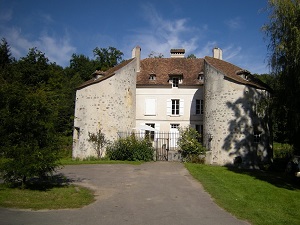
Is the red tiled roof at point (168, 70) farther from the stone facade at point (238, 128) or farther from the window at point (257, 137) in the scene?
the window at point (257, 137)

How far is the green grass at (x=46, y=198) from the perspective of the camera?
7656 millimetres

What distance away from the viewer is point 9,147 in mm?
9219

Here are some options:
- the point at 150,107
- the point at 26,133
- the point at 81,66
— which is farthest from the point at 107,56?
the point at 26,133

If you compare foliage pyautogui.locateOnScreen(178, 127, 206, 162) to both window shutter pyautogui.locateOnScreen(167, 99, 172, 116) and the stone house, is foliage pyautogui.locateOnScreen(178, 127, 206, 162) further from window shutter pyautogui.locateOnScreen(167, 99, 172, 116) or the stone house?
window shutter pyautogui.locateOnScreen(167, 99, 172, 116)

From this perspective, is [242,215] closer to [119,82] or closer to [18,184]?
[18,184]

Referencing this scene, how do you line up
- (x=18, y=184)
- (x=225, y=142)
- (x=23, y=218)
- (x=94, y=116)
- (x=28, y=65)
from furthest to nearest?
(x=28, y=65) → (x=94, y=116) → (x=225, y=142) → (x=18, y=184) → (x=23, y=218)

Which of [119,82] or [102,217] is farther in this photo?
[119,82]

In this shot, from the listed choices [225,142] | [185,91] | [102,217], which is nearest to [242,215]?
[102,217]

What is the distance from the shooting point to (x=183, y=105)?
87.4 ft

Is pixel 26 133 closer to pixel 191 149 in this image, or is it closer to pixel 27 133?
pixel 27 133

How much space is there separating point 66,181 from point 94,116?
35.2 feet

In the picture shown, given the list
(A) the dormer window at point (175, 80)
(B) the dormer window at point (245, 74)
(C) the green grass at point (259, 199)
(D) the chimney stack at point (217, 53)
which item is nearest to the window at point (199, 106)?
(A) the dormer window at point (175, 80)

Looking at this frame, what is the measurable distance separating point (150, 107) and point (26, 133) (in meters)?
17.8

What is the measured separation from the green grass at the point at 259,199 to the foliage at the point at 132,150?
19.4ft
